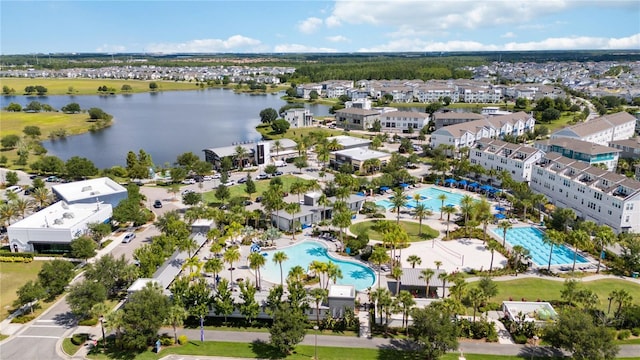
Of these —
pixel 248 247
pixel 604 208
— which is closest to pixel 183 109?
pixel 248 247

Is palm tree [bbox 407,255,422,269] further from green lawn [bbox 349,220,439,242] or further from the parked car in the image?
the parked car

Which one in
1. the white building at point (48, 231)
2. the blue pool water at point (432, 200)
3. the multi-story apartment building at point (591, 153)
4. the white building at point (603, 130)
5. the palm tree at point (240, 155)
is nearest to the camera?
the white building at point (48, 231)

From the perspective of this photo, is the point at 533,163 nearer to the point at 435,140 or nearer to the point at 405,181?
the point at 405,181

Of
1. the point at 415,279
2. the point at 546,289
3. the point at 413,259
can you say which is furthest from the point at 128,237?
the point at 546,289

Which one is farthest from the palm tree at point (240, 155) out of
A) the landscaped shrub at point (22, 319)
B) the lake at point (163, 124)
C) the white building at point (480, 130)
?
the landscaped shrub at point (22, 319)

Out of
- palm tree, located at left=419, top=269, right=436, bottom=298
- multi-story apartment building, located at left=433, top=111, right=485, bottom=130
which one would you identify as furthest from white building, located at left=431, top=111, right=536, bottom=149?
palm tree, located at left=419, top=269, right=436, bottom=298

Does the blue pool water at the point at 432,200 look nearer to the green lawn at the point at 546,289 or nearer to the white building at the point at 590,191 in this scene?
the white building at the point at 590,191
